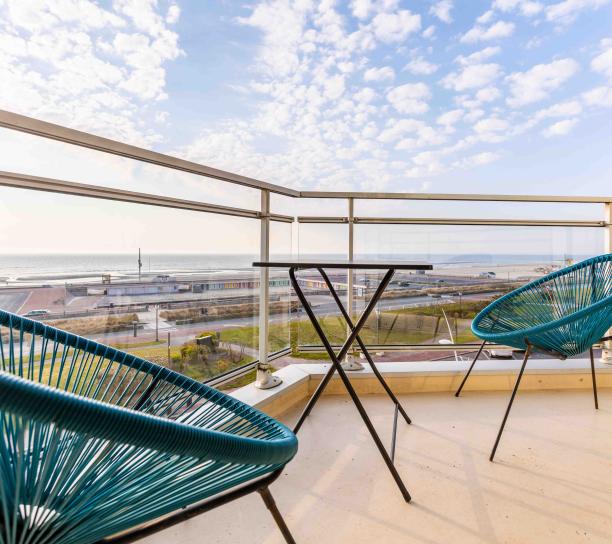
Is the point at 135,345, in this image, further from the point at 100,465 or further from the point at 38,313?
the point at 100,465

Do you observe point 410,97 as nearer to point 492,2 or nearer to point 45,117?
point 492,2

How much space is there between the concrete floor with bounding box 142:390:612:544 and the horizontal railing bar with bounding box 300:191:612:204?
57.3 inches

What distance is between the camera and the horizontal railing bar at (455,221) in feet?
8.33

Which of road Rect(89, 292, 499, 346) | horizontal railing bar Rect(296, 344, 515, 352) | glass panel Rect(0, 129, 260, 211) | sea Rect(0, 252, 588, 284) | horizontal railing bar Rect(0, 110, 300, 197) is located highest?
horizontal railing bar Rect(0, 110, 300, 197)

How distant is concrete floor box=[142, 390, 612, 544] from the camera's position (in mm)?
1213

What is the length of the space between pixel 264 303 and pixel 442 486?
136cm

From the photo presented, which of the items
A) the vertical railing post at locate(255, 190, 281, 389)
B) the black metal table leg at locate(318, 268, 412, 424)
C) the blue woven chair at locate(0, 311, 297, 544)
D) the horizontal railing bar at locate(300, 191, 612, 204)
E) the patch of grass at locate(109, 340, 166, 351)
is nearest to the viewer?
the blue woven chair at locate(0, 311, 297, 544)

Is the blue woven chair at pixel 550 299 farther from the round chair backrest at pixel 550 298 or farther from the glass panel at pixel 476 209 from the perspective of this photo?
the glass panel at pixel 476 209

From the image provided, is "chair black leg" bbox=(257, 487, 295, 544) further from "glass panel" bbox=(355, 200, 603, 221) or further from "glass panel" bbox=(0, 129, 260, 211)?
"glass panel" bbox=(355, 200, 603, 221)

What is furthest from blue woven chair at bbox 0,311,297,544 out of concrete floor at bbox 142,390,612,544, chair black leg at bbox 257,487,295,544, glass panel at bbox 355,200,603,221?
glass panel at bbox 355,200,603,221

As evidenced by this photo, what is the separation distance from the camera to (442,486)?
4.74 feet

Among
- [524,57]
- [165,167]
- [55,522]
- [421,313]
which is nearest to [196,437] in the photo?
[55,522]

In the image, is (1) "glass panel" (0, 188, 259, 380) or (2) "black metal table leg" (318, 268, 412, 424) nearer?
(1) "glass panel" (0, 188, 259, 380)

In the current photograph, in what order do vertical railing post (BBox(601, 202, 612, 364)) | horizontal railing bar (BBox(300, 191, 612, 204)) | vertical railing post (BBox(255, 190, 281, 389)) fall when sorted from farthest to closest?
1. vertical railing post (BBox(601, 202, 612, 364))
2. horizontal railing bar (BBox(300, 191, 612, 204))
3. vertical railing post (BBox(255, 190, 281, 389))
